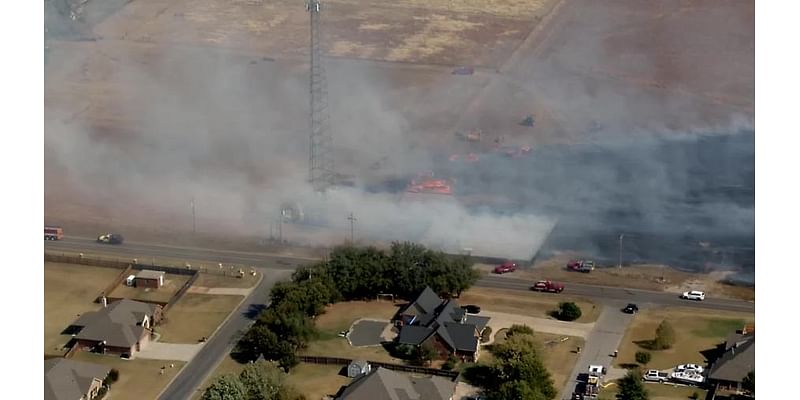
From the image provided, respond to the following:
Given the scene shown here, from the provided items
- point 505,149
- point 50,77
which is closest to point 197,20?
point 50,77

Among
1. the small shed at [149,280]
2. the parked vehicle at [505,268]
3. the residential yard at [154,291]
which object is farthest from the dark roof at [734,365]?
the small shed at [149,280]

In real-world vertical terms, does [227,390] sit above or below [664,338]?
below

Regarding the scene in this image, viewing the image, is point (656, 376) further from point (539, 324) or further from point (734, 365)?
point (539, 324)

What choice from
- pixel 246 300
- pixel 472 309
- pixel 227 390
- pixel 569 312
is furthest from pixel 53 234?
pixel 569 312

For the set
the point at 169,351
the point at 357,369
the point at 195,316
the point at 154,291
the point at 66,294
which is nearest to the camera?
the point at 357,369

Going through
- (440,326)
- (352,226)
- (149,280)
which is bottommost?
(440,326)

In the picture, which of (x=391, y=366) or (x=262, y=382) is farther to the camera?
(x=391, y=366)

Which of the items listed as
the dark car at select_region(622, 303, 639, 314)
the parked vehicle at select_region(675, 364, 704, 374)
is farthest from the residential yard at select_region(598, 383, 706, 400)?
the dark car at select_region(622, 303, 639, 314)

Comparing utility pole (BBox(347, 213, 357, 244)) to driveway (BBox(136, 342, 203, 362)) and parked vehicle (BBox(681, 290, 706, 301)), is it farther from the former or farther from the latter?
parked vehicle (BBox(681, 290, 706, 301))
